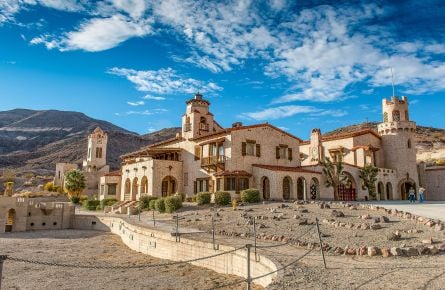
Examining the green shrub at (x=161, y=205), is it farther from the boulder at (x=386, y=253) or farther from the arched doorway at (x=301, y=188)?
the boulder at (x=386, y=253)

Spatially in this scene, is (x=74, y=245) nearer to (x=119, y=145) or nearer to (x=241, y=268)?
(x=241, y=268)

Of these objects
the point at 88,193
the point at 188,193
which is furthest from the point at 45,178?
the point at 188,193

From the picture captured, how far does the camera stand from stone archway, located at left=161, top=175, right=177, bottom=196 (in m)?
44.9

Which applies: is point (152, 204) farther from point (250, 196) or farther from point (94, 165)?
point (94, 165)

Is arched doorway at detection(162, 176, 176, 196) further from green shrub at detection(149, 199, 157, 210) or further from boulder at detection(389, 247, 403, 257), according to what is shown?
boulder at detection(389, 247, 403, 257)

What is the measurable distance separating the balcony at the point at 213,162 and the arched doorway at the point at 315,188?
423 inches

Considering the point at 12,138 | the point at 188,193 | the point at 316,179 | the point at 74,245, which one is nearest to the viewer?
the point at 74,245

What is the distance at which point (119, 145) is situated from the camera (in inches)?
5399

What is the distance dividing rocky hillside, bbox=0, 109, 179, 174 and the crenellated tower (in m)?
74.6

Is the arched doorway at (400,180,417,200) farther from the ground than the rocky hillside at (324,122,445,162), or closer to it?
closer to it

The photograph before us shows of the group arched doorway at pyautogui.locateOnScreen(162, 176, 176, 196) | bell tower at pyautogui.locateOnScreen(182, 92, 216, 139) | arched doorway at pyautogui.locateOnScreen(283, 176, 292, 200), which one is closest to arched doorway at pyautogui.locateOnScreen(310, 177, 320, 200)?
arched doorway at pyautogui.locateOnScreen(283, 176, 292, 200)

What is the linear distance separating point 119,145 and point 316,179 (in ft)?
357

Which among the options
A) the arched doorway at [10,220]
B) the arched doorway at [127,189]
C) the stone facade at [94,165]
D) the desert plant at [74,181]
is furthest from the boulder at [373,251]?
the stone facade at [94,165]

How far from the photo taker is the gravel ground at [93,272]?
50.1 feet
